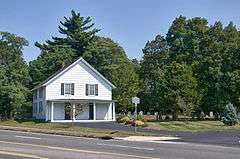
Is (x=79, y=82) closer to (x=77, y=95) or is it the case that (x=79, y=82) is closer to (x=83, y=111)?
(x=77, y=95)

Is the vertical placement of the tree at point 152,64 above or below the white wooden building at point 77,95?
above

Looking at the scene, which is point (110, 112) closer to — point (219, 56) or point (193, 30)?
point (219, 56)

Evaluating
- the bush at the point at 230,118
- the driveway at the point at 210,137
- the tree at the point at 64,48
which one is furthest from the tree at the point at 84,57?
the driveway at the point at 210,137

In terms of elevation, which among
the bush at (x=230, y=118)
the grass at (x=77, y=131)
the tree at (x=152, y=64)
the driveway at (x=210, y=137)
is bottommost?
the driveway at (x=210, y=137)

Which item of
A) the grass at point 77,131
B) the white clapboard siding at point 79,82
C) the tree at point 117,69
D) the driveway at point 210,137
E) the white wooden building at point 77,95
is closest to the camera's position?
the driveway at point 210,137

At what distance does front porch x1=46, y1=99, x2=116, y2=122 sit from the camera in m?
63.8

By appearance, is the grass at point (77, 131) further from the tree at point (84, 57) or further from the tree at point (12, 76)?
the tree at point (84, 57)

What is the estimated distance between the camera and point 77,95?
6606 cm

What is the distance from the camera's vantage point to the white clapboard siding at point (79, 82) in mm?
65375

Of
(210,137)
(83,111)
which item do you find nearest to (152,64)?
(83,111)

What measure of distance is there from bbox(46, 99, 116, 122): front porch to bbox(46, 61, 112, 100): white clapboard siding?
0.89 m

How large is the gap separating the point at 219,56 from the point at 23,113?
105 ft

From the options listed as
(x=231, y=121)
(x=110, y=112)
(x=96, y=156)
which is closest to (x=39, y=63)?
(x=110, y=112)

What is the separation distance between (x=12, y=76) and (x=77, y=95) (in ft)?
37.7
